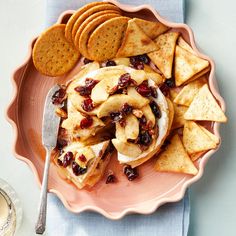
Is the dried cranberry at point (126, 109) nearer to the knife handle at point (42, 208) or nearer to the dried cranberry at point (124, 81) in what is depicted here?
the dried cranberry at point (124, 81)

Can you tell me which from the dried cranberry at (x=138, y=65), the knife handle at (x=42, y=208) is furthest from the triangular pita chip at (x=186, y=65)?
the knife handle at (x=42, y=208)

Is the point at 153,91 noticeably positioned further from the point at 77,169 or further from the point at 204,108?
the point at 77,169

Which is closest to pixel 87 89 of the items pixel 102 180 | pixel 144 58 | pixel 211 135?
pixel 144 58

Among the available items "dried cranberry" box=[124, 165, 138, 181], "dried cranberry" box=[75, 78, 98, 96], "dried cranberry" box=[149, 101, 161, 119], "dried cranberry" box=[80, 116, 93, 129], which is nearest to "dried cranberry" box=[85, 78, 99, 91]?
"dried cranberry" box=[75, 78, 98, 96]

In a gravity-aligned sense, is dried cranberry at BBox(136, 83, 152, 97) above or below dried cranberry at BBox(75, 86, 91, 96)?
above

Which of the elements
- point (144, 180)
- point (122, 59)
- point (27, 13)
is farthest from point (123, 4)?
point (144, 180)

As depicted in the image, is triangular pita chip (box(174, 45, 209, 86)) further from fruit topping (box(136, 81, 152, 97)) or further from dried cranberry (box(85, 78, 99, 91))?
dried cranberry (box(85, 78, 99, 91))
